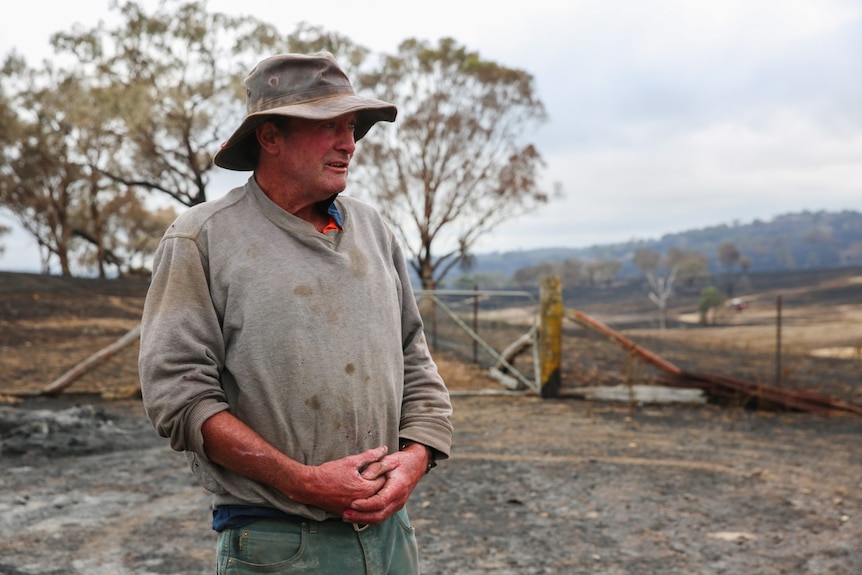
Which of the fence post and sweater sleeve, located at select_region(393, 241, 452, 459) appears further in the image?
the fence post

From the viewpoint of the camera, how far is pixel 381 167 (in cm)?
3503

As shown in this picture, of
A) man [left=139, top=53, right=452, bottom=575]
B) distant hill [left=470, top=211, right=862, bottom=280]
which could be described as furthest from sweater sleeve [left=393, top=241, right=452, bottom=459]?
distant hill [left=470, top=211, right=862, bottom=280]

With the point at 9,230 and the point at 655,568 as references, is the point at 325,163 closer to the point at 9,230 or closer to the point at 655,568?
the point at 655,568

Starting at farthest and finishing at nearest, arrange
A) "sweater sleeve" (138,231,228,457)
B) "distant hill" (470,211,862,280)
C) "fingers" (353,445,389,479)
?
"distant hill" (470,211,862,280), "fingers" (353,445,389,479), "sweater sleeve" (138,231,228,457)

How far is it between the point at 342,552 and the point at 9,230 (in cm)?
5456

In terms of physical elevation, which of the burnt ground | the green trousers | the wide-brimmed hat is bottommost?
the burnt ground

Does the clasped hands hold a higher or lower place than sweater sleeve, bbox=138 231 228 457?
lower

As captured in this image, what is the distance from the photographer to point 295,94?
2.03m

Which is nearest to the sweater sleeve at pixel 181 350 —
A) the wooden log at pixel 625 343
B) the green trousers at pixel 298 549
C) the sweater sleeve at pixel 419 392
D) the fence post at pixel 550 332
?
the green trousers at pixel 298 549

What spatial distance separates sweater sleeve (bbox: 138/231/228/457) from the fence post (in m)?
9.33

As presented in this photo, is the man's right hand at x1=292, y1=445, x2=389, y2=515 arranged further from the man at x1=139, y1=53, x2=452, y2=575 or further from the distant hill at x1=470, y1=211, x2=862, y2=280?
the distant hill at x1=470, y1=211, x2=862, y2=280

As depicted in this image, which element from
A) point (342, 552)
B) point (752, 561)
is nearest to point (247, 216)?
point (342, 552)

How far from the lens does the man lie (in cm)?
187

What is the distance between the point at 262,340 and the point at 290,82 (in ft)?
2.12
